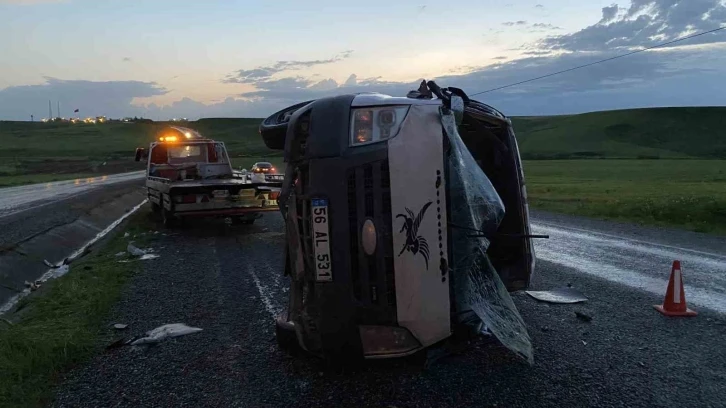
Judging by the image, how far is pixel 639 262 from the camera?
8938 millimetres

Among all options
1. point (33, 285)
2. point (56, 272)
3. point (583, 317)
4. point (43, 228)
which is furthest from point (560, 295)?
point (43, 228)

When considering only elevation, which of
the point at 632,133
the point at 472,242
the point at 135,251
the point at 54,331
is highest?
the point at 632,133

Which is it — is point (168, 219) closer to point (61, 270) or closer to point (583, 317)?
point (61, 270)

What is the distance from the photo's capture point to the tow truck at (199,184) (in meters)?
12.8

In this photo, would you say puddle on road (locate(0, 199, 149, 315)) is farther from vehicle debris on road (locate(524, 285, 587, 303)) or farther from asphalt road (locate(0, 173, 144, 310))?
vehicle debris on road (locate(524, 285, 587, 303))

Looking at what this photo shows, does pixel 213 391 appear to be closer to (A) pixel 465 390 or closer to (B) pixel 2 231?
(A) pixel 465 390

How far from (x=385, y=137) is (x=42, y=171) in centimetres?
5505

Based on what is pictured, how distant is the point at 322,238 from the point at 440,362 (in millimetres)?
1592

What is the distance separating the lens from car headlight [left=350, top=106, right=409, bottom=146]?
3.71 meters

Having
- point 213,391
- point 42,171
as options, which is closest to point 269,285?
point 213,391

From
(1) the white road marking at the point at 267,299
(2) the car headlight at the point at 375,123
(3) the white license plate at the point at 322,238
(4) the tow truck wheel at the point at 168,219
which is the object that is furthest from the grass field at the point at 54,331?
(4) the tow truck wheel at the point at 168,219

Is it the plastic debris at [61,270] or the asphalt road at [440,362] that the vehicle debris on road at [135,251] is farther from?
the asphalt road at [440,362]

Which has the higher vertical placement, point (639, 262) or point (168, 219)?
point (168, 219)

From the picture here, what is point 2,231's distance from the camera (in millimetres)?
12625
